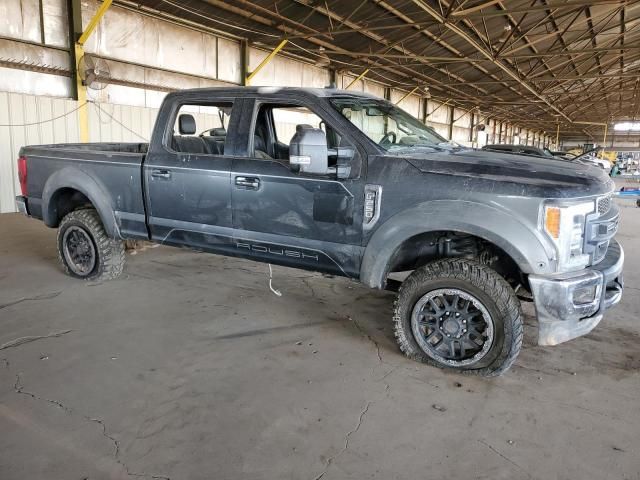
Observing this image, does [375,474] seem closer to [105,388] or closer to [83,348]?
[105,388]

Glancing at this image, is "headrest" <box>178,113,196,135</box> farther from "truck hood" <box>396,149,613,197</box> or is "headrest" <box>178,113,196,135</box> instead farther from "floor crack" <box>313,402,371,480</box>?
"floor crack" <box>313,402,371,480</box>

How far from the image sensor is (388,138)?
3.49m

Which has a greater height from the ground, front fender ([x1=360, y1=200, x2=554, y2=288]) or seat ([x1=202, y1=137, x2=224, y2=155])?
seat ([x1=202, y1=137, x2=224, y2=155])

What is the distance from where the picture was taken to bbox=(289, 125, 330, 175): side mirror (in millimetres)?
3027

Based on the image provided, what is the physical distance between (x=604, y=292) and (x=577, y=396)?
646mm

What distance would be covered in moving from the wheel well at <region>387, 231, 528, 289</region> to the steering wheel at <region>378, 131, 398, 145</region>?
2.37ft

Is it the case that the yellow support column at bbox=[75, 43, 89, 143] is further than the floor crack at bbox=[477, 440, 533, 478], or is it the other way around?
the yellow support column at bbox=[75, 43, 89, 143]

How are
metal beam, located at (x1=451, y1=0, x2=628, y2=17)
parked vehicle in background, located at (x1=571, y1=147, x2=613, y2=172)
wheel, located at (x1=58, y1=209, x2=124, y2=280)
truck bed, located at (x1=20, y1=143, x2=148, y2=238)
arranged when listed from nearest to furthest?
1. truck bed, located at (x1=20, y1=143, x2=148, y2=238)
2. wheel, located at (x1=58, y1=209, x2=124, y2=280)
3. parked vehicle in background, located at (x1=571, y1=147, x2=613, y2=172)
4. metal beam, located at (x1=451, y1=0, x2=628, y2=17)

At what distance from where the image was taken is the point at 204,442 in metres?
2.29

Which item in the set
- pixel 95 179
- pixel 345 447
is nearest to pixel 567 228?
pixel 345 447

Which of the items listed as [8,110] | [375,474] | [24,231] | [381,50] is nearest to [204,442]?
[375,474]

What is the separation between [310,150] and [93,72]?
317 inches

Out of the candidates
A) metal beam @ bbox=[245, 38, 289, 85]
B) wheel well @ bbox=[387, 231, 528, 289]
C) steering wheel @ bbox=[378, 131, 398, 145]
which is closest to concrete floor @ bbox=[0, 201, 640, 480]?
wheel well @ bbox=[387, 231, 528, 289]

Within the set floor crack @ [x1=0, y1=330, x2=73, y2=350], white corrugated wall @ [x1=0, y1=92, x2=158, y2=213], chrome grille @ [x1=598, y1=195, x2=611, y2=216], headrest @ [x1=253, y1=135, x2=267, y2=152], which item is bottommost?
floor crack @ [x1=0, y1=330, x2=73, y2=350]
